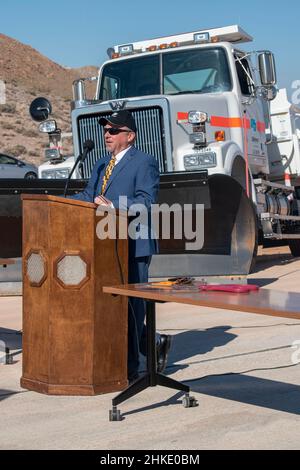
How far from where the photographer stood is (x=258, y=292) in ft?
16.5

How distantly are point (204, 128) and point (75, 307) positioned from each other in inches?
245

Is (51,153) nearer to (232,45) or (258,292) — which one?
(232,45)

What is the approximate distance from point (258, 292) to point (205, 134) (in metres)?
7.10

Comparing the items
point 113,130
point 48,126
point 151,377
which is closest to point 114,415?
point 151,377

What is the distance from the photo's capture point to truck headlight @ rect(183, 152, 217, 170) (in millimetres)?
11633

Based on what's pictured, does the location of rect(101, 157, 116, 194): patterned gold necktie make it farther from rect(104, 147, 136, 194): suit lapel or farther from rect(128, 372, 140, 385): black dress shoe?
rect(128, 372, 140, 385): black dress shoe

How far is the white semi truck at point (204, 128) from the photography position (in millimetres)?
11305

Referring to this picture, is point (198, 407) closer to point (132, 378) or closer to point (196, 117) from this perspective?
point (132, 378)

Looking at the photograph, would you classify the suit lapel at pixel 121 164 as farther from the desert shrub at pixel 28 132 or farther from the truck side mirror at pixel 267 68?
the desert shrub at pixel 28 132

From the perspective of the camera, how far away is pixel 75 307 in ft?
19.8

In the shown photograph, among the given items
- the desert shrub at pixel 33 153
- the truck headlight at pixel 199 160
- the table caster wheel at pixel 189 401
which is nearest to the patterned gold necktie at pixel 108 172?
the table caster wheel at pixel 189 401

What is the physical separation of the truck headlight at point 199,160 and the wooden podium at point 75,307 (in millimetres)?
5568

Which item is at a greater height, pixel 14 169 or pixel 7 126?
pixel 7 126

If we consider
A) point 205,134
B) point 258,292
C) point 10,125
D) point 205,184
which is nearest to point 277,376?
point 258,292
